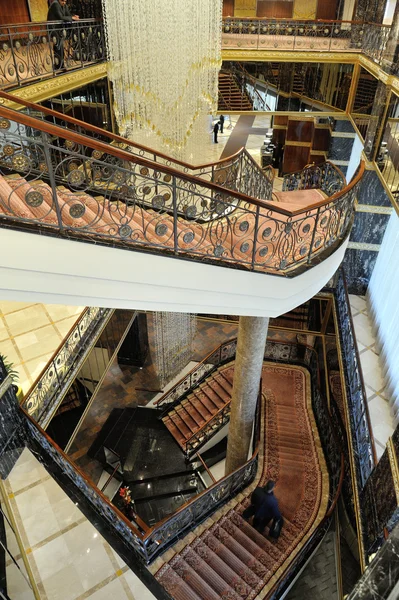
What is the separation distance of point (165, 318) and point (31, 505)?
6.98 m

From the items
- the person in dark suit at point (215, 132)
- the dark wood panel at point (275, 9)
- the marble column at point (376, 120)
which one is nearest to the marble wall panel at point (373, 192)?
the marble column at point (376, 120)

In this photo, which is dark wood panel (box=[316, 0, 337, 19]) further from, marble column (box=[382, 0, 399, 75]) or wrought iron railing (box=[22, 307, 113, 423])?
wrought iron railing (box=[22, 307, 113, 423])

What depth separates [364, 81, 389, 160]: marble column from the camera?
7926 mm

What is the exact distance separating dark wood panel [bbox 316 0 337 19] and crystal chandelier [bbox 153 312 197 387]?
11400mm

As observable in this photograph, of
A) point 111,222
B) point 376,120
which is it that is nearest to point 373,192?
point 376,120

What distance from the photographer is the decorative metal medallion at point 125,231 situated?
3.53 m

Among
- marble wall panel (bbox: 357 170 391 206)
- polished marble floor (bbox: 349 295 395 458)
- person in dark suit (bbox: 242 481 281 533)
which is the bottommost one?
person in dark suit (bbox: 242 481 281 533)

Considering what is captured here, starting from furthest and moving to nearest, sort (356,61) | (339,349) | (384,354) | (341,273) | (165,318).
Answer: (165,318), (356,61), (341,273), (339,349), (384,354)

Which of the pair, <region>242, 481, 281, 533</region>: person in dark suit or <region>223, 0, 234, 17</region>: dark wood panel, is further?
<region>223, 0, 234, 17</region>: dark wood panel

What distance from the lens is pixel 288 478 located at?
7.44 metres

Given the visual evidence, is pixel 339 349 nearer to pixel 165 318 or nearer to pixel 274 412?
pixel 274 412

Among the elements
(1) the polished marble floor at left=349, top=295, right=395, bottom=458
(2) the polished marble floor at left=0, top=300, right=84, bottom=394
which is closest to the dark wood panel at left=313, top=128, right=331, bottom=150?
(1) the polished marble floor at left=349, top=295, right=395, bottom=458

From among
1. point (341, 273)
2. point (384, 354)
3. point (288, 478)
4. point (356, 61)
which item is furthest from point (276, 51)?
point (288, 478)

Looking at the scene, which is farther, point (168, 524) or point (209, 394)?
point (209, 394)
